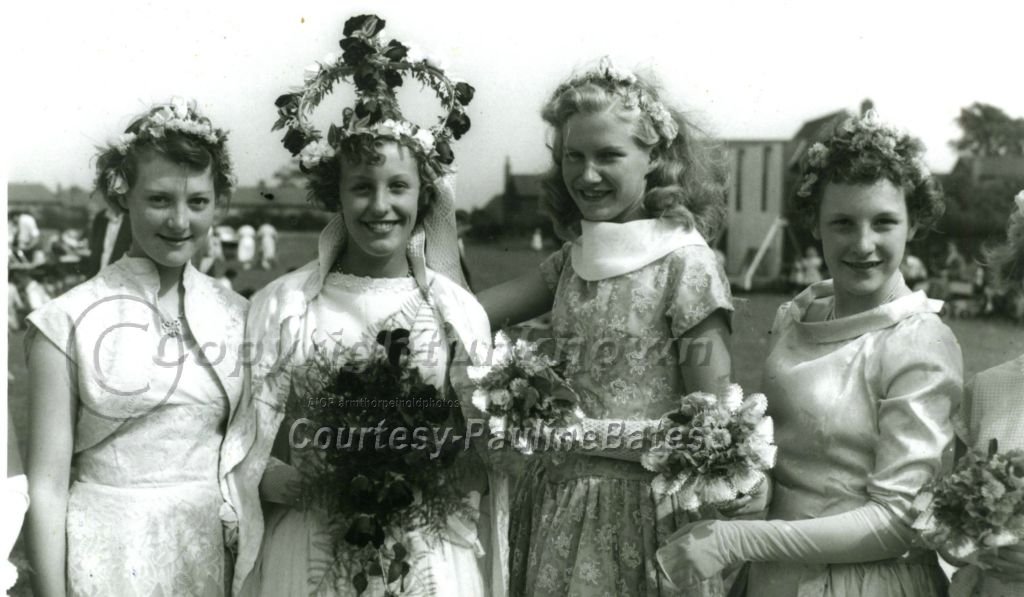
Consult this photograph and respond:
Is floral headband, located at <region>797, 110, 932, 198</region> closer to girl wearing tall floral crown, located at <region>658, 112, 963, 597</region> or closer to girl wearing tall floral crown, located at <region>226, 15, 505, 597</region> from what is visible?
girl wearing tall floral crown, located at <region>658, 112, 963, 597</region>

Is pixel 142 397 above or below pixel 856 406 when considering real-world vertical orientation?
below

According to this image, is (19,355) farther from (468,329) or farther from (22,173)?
(468,329)

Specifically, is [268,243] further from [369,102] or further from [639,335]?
[639,335]

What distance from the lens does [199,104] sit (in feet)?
15.4

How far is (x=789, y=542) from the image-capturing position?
13.0 ft

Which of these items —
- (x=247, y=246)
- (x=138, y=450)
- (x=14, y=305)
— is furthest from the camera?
(x=247, y=246)

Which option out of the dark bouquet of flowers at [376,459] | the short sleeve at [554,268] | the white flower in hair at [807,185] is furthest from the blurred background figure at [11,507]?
the white flower in hair at [807,185]

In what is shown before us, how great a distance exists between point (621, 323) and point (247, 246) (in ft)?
36.4

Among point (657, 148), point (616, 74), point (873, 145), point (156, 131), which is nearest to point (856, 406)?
point (873, 145)

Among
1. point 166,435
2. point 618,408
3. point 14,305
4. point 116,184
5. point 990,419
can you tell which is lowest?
point 14,305

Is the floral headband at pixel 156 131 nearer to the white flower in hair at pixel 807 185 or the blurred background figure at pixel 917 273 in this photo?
the white flower in hair at pixel 807 185

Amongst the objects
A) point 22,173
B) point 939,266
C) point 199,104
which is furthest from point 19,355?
point 939,266

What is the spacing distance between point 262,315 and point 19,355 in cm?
1223

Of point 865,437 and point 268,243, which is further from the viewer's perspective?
point 268,243
